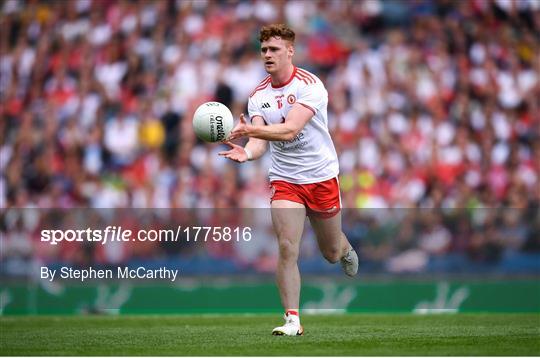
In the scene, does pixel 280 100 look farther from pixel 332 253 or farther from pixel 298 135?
pixel 332 253

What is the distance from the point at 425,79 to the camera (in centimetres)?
2086

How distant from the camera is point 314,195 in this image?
10742mm

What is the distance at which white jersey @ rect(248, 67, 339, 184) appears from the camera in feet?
34.4

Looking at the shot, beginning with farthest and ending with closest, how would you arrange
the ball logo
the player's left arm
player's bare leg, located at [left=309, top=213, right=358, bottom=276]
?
player's bare leg, located at [left=309, top=213, right=358, bottom=276] → the ball logo → the player's left arm

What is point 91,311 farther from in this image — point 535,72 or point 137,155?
point 535,72

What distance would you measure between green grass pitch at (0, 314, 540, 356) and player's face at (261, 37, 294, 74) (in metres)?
2.50

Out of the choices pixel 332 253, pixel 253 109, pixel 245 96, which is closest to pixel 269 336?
pixel 332 253

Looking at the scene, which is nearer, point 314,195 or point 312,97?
point 312,97

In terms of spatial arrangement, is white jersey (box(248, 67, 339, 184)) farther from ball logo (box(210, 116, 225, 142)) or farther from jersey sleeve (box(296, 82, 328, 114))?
ball logo (box(210, 116, 225, 142))

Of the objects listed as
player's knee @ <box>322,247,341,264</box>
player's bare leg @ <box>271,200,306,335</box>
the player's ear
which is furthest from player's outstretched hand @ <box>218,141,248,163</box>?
player's knee @ <box>322,247,341,264</box>

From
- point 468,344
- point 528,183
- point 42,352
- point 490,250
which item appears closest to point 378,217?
point 490,250

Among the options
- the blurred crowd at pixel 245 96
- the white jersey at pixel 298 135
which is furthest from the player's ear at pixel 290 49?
the blurred crowd at pixel 245 96

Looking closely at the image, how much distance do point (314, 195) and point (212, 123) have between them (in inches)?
54.0

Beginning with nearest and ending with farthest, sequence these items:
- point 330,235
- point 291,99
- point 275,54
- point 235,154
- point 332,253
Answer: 1. point 235,154
2. point 275,54
3. point 291,99
4. point 330,235
5. point 332,253
